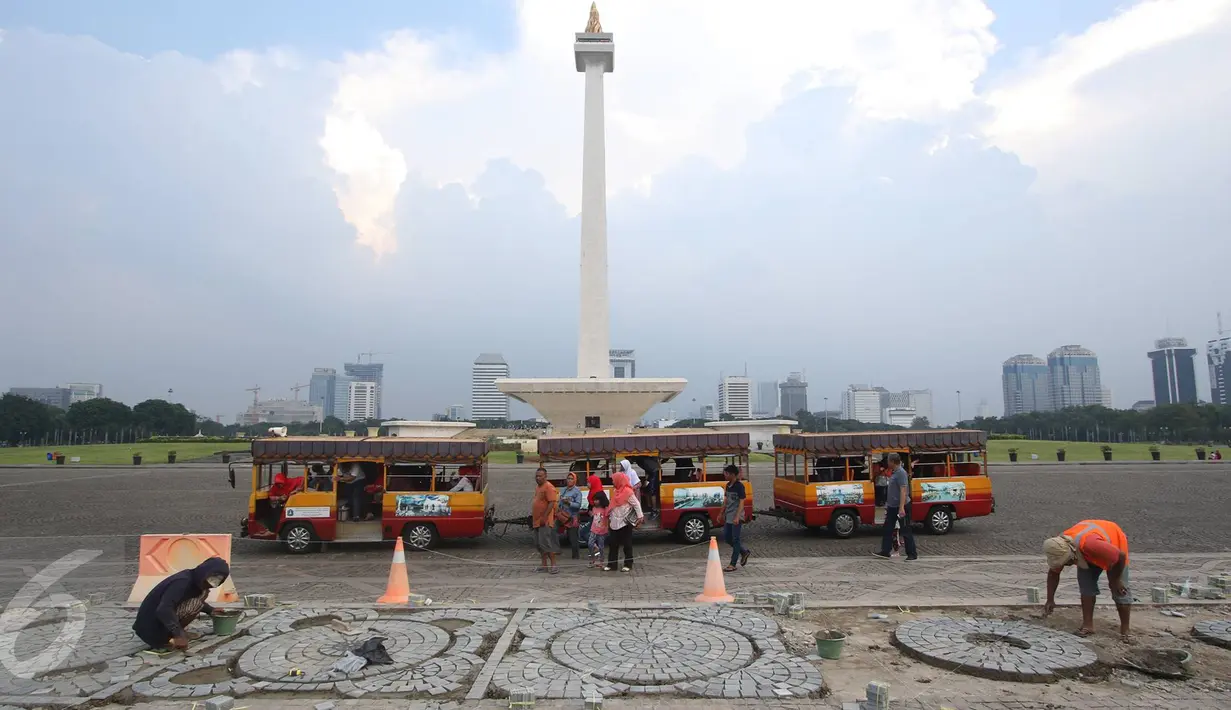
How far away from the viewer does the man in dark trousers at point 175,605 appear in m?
6.07

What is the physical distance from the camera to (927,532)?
13.5 m

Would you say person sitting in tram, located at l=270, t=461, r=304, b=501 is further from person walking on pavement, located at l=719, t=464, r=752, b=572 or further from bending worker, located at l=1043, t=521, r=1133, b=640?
bending worker, located at l=1043, t=521, r=1133, b=640

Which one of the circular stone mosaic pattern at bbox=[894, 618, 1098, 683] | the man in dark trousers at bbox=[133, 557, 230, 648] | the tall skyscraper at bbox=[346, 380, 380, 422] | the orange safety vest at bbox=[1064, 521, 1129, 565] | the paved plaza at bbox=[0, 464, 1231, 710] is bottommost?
the paved plaza at bbox=[0, 464, 1231, 710]

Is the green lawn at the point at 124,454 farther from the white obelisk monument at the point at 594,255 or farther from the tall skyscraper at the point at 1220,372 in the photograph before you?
the tall skyscraper at the point at 1220,372

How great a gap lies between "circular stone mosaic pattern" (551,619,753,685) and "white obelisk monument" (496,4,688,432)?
69.4 feet

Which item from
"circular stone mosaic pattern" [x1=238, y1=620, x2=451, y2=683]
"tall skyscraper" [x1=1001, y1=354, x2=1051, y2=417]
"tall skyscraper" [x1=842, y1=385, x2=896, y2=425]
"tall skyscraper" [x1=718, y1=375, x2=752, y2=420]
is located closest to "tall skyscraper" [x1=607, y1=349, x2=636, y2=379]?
"tall skyscraper" [x1=718, y1=375, x2=752, y2=420]

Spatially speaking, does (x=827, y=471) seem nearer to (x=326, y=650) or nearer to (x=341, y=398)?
(x=326, y=650)

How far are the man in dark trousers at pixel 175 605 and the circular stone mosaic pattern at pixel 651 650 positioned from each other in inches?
131

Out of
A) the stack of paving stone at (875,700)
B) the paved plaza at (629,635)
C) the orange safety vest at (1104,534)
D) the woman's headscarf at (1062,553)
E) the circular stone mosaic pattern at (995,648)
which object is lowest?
the paved plaza at (629,635)

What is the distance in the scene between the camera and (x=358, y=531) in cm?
1212

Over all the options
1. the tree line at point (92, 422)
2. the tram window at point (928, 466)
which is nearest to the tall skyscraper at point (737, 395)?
the tree line at point (92, 422)

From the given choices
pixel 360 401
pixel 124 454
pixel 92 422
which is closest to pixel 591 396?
pixel 124 454

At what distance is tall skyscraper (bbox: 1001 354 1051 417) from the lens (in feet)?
502

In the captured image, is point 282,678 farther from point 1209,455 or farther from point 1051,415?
point 1051,415
